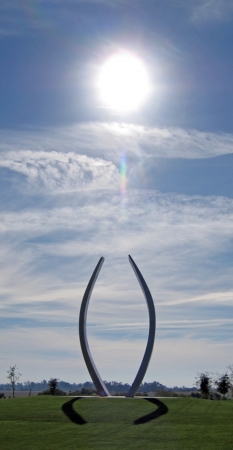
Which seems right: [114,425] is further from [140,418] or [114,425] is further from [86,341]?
[86,341]

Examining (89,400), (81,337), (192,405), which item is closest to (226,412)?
(192,405)

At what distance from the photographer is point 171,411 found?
33312 millimetres

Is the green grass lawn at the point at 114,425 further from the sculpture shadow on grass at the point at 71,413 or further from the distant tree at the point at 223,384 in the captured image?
the distant tree at the point at 223,384

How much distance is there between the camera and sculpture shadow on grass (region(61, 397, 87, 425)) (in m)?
30.4

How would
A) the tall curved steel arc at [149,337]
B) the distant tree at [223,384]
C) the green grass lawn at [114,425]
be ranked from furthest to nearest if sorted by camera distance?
1. the distant tree at [223,384]
2. the tall curved steel arc at [149,337]
3. the green grass lawn at [114,425]

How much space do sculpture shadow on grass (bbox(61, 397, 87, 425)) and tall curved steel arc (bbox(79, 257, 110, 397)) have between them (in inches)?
150

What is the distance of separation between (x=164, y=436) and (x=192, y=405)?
996cm

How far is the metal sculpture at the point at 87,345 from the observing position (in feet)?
132

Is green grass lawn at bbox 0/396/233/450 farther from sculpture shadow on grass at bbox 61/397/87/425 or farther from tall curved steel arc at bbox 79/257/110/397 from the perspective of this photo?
tall curved steel arc at bbox 79/257/110/397

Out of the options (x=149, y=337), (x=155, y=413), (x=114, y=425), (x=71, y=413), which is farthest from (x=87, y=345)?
(x=114, y=425)

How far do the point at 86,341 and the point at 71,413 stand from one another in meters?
9.14

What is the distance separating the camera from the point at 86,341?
4150 centimetres

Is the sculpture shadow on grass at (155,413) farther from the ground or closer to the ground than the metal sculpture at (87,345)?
closer to the ground

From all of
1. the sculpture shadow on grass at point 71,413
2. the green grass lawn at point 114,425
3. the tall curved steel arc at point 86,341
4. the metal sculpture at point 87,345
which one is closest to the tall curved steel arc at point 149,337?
the metal sculpture at point 87,345
